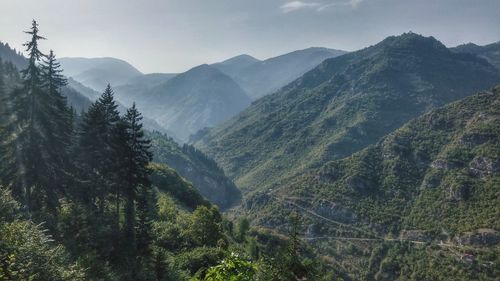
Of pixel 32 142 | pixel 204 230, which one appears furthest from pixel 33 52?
pixel 204 230

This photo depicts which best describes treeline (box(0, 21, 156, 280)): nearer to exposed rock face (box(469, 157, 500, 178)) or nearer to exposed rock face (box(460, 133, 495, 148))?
exposed rock face (box(469, 157, 500, 178))

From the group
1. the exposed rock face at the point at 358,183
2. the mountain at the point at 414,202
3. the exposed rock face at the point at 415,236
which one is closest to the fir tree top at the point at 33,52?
the mountain at the point at 414,202

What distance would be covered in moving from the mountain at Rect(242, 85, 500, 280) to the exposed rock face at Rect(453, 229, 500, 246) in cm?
24

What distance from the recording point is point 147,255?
37.9 metres

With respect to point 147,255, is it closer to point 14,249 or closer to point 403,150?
point 14,249

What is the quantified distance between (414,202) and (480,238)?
32.4 m

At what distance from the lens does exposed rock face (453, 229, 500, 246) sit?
98363 millimetres

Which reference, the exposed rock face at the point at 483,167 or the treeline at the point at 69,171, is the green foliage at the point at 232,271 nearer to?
the treeline at the point at 69,171

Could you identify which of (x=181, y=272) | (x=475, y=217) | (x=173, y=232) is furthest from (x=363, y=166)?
(x=181, y=272)

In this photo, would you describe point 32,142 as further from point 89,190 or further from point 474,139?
point 474,139

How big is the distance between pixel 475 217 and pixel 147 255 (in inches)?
4053

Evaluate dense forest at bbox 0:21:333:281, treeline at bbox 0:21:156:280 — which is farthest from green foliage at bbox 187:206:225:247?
treeline at bbox 0:21:156:280

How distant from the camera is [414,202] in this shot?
13225cm

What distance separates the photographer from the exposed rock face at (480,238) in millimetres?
98363
